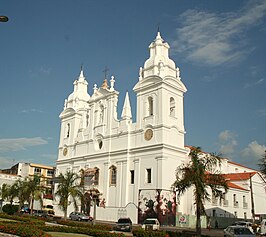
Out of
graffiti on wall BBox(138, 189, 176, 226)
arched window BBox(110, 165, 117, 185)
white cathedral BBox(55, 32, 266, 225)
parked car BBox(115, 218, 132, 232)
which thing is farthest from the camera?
arched window BBox(110, 165, 117, 185)

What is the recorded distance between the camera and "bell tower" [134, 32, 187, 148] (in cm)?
4369

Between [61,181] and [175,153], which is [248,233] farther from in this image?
[61,181]

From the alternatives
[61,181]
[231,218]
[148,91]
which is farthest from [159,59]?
[231,218]

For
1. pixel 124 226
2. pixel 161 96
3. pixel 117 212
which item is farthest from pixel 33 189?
pixel 161 96

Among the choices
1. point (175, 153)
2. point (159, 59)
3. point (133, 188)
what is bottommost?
point (133, 188)

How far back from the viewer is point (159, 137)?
42.9 meters

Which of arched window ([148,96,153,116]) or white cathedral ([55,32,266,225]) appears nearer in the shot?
white cathedral ([55,32,266,225])

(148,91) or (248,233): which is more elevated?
(148,91)

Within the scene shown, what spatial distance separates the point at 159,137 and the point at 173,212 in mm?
9114

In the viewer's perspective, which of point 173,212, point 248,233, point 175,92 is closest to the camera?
point 248,233

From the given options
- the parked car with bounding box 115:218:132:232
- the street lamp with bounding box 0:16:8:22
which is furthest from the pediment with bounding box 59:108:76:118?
the street lamp with bounding box 0:16:8:22

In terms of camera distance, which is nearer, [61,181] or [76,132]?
[61,181]

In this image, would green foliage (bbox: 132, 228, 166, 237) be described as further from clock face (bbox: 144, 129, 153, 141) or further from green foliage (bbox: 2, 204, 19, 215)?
green foliage (bbox: 2, 204, 19, 215)

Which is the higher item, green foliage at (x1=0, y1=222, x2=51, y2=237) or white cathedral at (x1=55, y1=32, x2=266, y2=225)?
white cathedral at (x1=55, y1=32, x2=266, y2=225)
